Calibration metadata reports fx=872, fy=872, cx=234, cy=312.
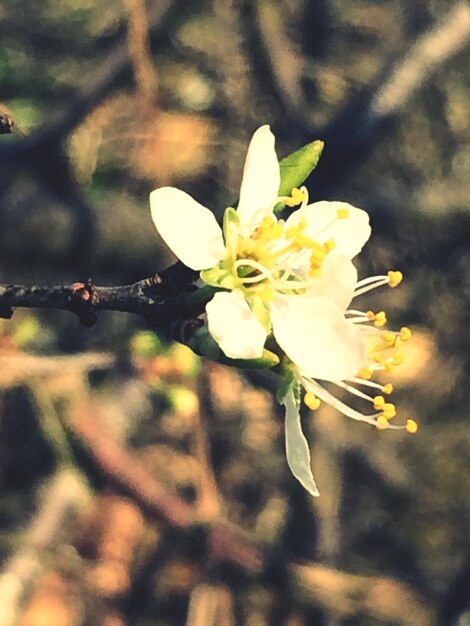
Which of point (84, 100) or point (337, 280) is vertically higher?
point (337, 280)

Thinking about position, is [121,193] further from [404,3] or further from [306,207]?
[306,207]

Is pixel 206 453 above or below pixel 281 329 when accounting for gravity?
below

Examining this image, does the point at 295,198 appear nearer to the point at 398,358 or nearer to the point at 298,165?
the point at 298,165

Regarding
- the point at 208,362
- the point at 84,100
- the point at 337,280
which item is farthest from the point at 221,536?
Result: the point at 337,280

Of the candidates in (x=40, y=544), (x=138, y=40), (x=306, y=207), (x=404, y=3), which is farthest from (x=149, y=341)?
(x=404, y=3)

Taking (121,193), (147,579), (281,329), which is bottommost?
(147,579)

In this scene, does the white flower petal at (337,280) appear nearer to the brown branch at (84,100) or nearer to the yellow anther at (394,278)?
the yellow anther at (394,278)

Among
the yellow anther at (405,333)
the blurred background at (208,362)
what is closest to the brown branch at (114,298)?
the yellow anther at (405,333)
